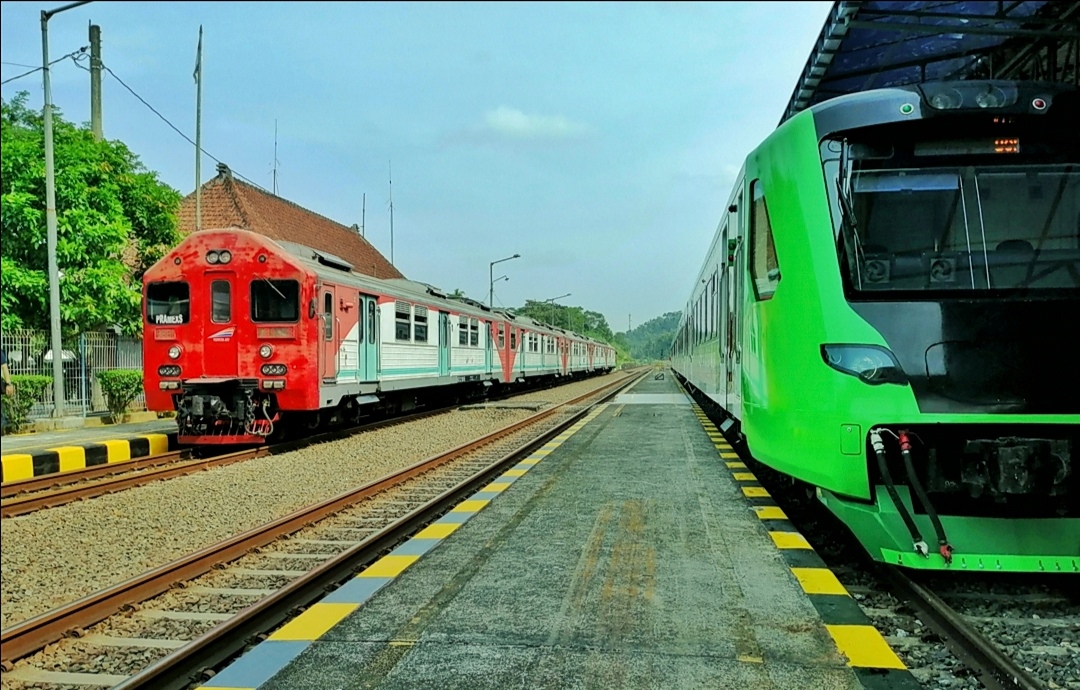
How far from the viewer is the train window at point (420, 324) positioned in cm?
1555

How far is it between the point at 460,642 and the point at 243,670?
36.8 inches

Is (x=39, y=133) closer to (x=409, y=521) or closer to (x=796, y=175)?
(x=409, y=521)

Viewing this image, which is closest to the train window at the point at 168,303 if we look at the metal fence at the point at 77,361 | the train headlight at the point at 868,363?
→ the metal fence at the point at 77,361

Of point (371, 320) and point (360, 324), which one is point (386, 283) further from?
point (360, 324)

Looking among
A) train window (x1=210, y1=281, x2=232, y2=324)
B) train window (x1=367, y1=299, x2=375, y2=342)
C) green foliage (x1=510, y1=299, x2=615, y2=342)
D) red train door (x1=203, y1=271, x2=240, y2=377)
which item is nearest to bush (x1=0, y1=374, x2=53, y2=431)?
red train door (x1=203, y1=271, x2=240, y2=377)

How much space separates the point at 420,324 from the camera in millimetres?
15867

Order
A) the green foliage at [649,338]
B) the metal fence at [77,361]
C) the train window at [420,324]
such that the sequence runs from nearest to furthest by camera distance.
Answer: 1. the metal fence at [77,361]
2. the train window at [420,324]
3. the green foliage at [649,338]

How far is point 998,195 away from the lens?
15.0 ft

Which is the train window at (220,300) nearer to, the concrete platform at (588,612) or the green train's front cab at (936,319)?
the concrete platform at (588,612)

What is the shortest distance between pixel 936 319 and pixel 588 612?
2.41 m

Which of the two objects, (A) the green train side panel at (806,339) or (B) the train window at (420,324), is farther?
(B) the train window at (420,324)

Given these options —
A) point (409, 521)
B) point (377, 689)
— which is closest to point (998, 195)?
point (377, 689)

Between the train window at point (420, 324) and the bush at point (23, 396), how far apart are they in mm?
6617

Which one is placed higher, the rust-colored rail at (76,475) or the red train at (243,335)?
the red train at (243,335)
